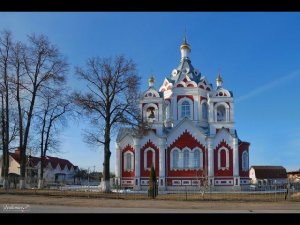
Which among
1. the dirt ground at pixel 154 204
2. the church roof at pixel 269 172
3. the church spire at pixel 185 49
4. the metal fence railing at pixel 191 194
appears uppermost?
the church spire at pixel 185 49

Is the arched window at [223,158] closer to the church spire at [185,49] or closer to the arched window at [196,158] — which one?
the arched window at [196,158]

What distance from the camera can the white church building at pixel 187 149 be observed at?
4416 centimetres

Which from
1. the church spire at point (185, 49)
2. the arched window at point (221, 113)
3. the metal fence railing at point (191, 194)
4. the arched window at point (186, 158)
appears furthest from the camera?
the church spire at point (185, 49)

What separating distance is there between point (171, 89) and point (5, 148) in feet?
72.2

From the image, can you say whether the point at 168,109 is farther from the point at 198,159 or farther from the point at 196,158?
the point at 198,159

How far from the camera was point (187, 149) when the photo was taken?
45.0 metres

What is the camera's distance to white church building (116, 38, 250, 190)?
44.2 meters

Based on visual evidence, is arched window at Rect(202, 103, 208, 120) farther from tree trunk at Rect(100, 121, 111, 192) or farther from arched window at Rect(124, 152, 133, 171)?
tree trunk at Rect(100, 121, 111, 192)

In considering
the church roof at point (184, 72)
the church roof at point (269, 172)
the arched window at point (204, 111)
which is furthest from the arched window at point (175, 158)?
the church roof at point (269, 172)

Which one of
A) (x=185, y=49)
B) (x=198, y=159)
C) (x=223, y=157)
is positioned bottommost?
(x=198, y=159)

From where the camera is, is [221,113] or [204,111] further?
[221,113]

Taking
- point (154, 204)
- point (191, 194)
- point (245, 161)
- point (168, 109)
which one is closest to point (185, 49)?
point (168, 109)

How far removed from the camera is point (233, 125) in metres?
46.4
